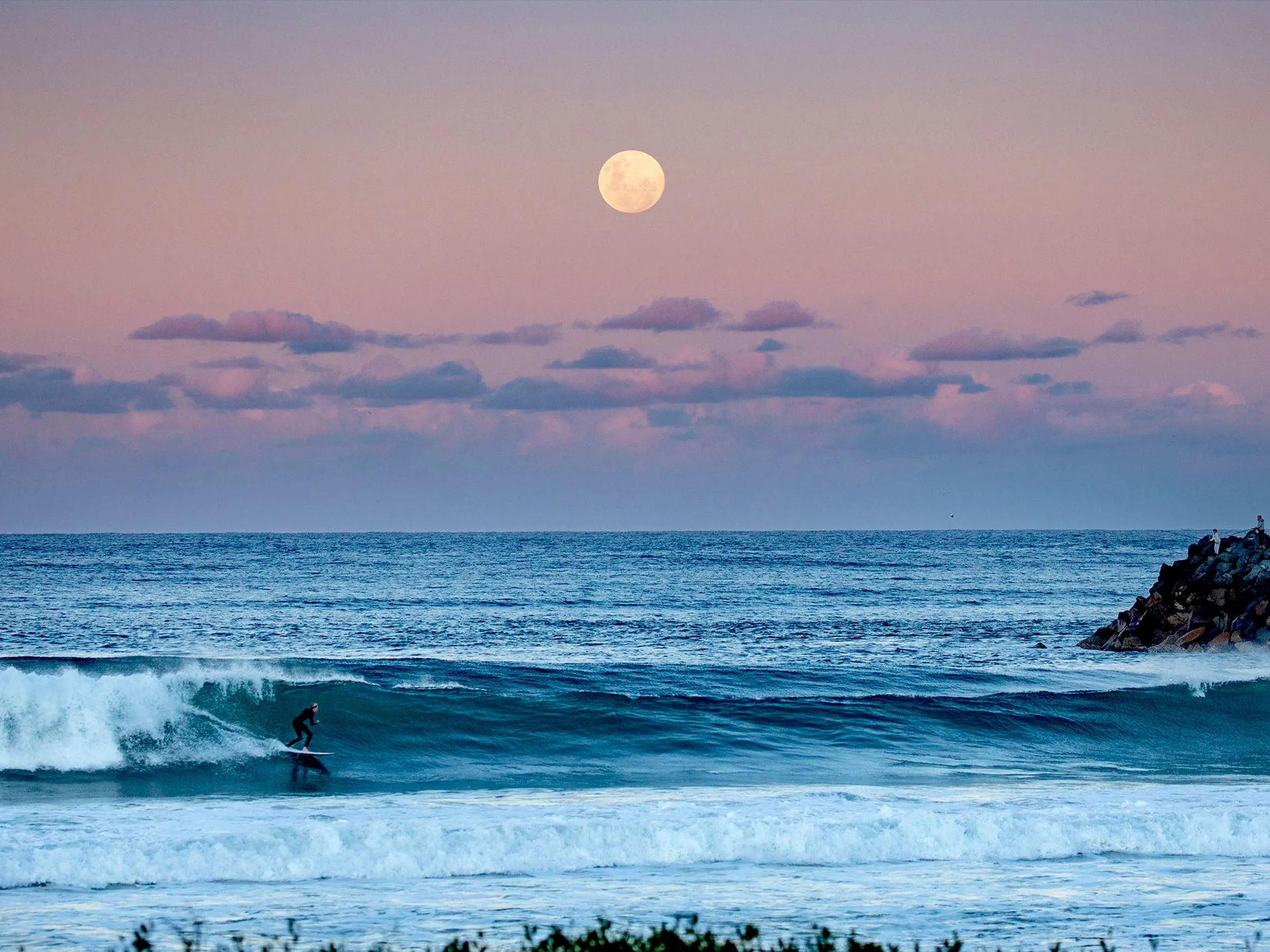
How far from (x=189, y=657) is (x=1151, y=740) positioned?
81.1 feet

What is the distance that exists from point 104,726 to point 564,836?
13135 millimetres

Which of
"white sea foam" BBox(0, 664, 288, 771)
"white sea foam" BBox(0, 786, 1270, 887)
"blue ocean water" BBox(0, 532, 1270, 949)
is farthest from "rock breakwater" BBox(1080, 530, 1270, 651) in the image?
"white sea foam" BBox(0, 664, 288, 771)

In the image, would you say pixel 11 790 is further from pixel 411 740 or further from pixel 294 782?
pixel 411 740

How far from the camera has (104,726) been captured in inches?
962

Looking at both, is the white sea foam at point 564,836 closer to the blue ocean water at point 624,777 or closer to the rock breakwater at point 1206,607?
the blue ocean water at point 624,777

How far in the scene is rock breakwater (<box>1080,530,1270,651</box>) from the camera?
39.3m

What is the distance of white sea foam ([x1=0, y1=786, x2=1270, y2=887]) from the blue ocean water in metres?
0.05

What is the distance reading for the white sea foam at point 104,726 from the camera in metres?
23.3

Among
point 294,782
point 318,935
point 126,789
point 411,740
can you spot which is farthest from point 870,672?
point 318,935

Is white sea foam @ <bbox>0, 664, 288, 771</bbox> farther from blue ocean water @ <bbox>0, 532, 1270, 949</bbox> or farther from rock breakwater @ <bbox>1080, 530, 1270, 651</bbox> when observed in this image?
rock breakwater @ <bbox>1080, 530, 1270, 651</bbox>

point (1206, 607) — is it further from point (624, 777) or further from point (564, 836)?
point (564, 836)

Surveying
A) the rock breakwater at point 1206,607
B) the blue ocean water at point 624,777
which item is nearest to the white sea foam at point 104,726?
the blue ocean water at point 624,777

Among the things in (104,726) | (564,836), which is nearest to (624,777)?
(564,836)

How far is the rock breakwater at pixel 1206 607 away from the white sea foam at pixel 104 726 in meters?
29.9
